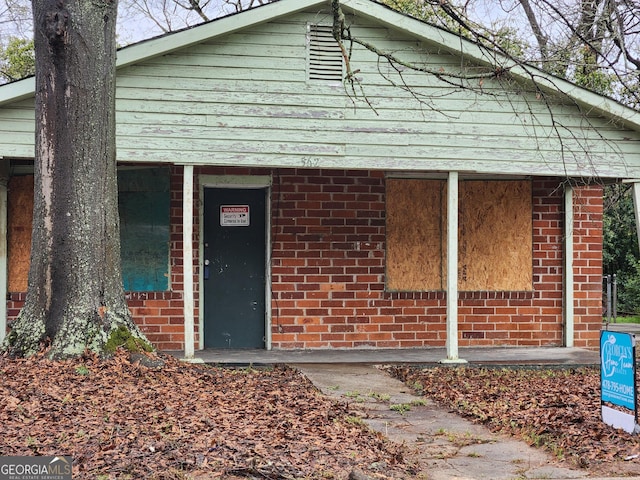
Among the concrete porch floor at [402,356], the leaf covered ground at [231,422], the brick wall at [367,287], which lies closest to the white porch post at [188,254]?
the concrete porch floor at [402,356]

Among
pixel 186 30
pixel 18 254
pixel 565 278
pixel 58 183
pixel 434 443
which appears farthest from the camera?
pixel 565 278

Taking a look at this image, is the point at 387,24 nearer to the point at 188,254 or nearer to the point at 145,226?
the point at 188,254

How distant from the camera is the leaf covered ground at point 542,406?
6055 mm

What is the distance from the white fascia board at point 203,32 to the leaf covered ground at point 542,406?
4.61 metres

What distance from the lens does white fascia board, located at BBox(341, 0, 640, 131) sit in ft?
34.1

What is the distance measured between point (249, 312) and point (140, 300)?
1.56 m

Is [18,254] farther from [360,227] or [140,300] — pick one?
[360,227]

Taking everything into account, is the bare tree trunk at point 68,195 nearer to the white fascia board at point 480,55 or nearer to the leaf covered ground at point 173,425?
the leaf covered ground at point 173,425

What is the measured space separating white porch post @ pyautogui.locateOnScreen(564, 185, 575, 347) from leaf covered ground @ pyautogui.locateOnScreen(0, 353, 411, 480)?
17.7 feet

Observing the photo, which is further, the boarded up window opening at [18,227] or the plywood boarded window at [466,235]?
the plywood boarded window at [466,235]

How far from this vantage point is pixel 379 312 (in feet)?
39.8

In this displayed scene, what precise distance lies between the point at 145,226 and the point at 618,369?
709 centimetres

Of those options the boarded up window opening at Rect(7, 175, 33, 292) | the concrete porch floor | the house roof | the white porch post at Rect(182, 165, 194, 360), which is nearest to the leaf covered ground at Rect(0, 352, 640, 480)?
the white porch post at Rect(182, 165, 194, 360)

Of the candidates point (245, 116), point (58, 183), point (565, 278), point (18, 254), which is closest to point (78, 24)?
point (58, 183)
